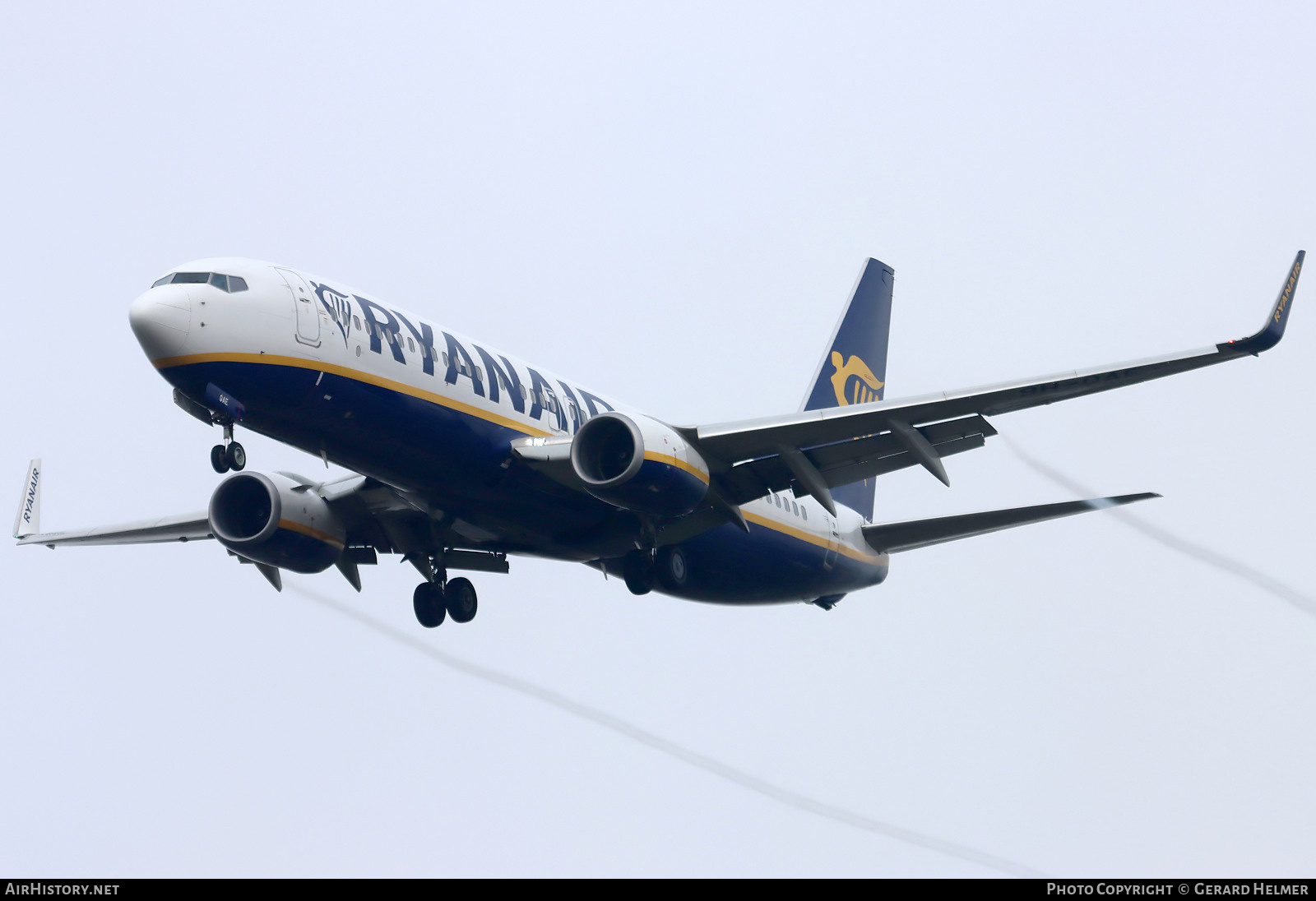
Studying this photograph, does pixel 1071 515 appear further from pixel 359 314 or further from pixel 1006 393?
pixel 359 314

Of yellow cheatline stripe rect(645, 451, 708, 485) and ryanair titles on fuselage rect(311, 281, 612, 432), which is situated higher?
ryanair titles on fuselage rect(311, 281, 612, 432)

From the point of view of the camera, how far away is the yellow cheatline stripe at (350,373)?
21.8m

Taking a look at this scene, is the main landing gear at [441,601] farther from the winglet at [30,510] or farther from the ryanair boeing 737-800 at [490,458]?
the winglet at [30,510]

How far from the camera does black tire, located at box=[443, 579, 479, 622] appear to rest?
1175 inches

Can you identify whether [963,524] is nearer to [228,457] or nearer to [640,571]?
[640,571]

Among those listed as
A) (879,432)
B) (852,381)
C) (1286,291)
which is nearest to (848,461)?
(879,432)

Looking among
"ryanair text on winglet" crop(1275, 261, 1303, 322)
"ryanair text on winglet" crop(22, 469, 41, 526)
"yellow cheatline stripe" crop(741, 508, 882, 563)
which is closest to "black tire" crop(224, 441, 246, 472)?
"yellow cheatline stripe" crop(741, 508, 882, 563)

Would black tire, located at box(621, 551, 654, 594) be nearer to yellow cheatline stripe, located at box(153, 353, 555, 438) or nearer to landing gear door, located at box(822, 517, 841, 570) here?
yellow cheatline stripe, located at box(153, 353, 555, 438)

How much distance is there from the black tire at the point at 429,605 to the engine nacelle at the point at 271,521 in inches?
81.2

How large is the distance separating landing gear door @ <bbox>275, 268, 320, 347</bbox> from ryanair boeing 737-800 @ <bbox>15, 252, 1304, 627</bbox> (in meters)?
0.03

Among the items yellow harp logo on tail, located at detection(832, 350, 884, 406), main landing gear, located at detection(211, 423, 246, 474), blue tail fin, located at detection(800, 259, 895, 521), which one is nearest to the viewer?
main landing gear, located at detection(211, 423, 246, 474)

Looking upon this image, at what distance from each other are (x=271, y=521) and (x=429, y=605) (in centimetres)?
362

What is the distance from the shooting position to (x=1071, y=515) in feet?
89.7
